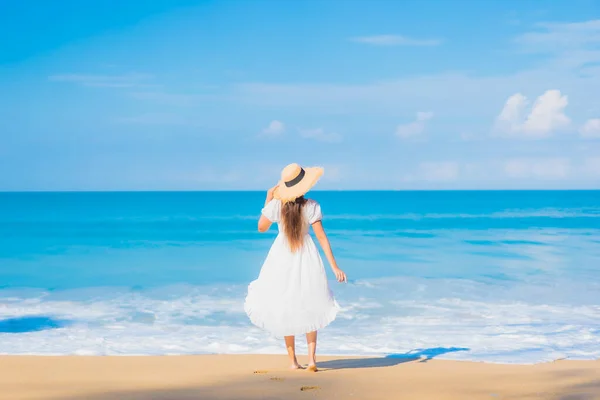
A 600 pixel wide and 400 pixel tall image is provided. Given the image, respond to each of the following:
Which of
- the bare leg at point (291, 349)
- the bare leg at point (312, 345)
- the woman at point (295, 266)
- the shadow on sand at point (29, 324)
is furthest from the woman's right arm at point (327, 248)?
the shadow on sand at point (29, 324)

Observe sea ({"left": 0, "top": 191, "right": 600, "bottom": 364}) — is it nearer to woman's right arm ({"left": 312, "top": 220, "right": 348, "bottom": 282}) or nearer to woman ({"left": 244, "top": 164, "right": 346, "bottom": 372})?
woman ({"left": 244, "top": 164, "right": 346, "bottom": 372})

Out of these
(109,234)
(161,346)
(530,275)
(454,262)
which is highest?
(109,234)

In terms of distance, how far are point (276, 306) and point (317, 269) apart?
0.45 metres

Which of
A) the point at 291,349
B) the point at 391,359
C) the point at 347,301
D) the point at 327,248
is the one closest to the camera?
the point at 327,248

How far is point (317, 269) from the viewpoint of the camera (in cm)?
562

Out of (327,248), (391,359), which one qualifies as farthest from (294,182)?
(391,359)

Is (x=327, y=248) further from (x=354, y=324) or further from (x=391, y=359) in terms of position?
(x=354, y=324)

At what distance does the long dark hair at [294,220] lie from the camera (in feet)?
18.2

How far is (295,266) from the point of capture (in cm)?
560

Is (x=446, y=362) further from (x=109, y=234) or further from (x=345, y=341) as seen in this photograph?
(x=109, y=234)

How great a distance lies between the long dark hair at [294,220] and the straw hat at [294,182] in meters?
0.06

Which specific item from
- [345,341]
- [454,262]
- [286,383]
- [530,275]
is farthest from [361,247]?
[286,383]

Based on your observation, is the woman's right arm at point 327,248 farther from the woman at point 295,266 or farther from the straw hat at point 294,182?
the straw hat at point 294,182

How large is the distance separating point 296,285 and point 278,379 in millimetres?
753
